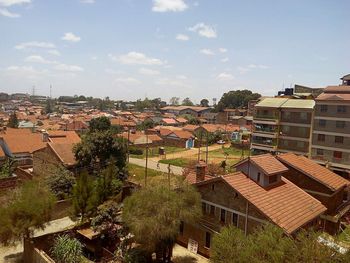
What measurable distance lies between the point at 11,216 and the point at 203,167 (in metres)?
14.5

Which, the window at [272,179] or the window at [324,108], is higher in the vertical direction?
the window at [324,108]

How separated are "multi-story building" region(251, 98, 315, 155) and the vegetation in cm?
3677

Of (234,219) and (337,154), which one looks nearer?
(234,219)

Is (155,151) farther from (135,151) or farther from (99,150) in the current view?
(99,150)

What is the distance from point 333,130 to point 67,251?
37.7 m

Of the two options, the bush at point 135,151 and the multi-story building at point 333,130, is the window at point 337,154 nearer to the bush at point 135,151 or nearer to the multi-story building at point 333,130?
the multi-story building at point 333,130

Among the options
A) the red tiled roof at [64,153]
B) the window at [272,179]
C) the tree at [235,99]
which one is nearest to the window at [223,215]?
the window at [272,179]

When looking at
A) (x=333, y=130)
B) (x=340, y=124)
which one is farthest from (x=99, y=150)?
(x=340, y=124)

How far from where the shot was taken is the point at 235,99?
149 m

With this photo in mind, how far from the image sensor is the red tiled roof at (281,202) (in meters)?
20.5

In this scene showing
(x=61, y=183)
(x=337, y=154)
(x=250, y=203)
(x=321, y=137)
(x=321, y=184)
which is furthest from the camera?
(x=321, y=137)

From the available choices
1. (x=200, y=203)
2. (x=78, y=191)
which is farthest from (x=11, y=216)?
(x=200, y=203)

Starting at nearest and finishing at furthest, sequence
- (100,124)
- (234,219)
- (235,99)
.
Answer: (234,219) → (100,124) → (235,99)

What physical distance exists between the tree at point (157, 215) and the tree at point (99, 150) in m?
19.5
